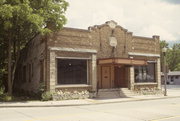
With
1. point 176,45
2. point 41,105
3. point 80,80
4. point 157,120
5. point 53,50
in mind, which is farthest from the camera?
point 176,45

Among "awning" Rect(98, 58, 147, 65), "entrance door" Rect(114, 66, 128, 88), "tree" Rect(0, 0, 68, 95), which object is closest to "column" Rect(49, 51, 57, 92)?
"tree" Rect(0, 0, 68, 95)

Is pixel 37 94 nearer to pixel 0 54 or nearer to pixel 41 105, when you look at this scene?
pixel 41 105

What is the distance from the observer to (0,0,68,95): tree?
17547 mm

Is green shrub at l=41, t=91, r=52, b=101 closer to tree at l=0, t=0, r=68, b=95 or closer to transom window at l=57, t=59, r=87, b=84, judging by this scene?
transom window at l=57, t=59, r=87, b=84

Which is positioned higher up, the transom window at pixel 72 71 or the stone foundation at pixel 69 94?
the transom window at pixel 72 71

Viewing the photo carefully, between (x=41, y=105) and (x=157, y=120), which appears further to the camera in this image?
(x=41, y=105)

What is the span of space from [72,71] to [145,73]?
359 inches

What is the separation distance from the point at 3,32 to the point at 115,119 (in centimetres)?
1413

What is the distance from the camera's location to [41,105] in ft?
54.9

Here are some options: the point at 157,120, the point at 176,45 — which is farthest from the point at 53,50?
the point at 176,45

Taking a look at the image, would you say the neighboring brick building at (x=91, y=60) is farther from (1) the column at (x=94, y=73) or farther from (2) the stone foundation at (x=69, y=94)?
(2) the stone foundation at (x=69, y=94)

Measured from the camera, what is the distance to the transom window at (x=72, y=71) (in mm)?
20922

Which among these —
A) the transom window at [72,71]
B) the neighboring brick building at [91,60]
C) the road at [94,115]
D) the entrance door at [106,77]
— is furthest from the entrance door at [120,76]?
the road at [94,115]

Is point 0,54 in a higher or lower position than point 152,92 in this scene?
higher
